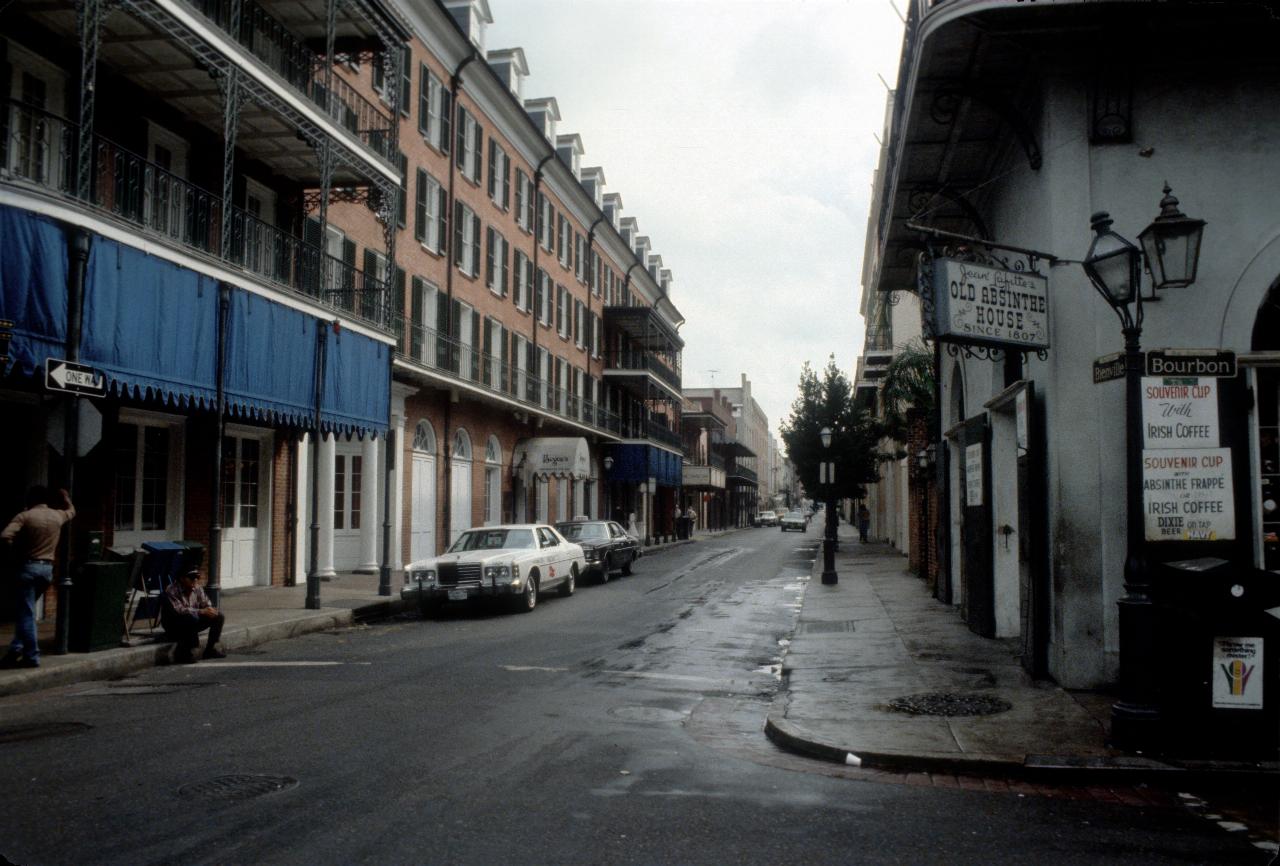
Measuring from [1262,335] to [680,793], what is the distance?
6.83 meters

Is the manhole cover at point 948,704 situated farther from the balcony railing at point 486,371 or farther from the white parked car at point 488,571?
the balcony railing at point 486,371

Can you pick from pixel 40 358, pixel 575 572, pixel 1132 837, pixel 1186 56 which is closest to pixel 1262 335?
pixel 1186 56

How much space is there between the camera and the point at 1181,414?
836 cm

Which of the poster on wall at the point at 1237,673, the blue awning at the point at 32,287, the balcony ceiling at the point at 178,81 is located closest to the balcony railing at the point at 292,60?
the balcony ceiling at the point at 178,81

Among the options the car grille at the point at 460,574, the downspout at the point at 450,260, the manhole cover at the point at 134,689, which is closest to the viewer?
the manhole cover at the point at 134,689

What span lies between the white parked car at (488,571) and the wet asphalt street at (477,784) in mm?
5365

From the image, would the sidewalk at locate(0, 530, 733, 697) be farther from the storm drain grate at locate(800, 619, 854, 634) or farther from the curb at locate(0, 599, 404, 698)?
the storm drain grate at locate(800, 619, 854, 634)

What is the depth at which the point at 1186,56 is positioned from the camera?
937cm

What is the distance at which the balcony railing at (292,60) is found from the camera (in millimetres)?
17000

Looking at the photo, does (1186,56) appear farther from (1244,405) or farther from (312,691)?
(312,691)

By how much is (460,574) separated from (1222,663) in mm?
11661

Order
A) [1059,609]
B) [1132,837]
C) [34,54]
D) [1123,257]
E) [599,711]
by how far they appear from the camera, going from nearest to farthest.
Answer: [1132,837] < [1123,257] < [599,711] < [1059,609] < [34,54]

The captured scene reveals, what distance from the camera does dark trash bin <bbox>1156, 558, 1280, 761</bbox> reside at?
6.80 metres

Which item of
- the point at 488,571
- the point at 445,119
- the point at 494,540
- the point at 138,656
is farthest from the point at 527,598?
the point at 445,119
